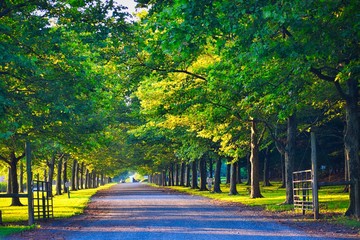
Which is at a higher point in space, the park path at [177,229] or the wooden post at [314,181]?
the wooden post at [314,181]

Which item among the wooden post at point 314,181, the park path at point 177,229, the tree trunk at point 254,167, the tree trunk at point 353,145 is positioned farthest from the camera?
the tree trunk at point 254,167

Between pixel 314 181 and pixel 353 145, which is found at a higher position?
pixel 353 145

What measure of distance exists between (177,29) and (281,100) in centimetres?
808

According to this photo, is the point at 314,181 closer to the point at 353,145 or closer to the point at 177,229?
the point at 353,145

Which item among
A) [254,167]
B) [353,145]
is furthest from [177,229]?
[254,167]

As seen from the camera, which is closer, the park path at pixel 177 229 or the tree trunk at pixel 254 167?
the park path at pixel 177 229

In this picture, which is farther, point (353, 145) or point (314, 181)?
point (314, 181)

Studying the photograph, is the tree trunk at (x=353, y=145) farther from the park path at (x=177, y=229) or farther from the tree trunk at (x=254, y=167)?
the tree trunk at (x=254, y=167)

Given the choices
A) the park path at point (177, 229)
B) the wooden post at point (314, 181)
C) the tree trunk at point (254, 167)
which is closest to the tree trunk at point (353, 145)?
the wooden post at point (314, 181)

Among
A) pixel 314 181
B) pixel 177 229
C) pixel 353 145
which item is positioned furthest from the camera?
pixel 314 181

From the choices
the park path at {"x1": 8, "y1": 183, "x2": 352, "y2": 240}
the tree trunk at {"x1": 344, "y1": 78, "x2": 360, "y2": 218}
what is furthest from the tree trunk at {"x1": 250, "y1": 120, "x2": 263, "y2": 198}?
the tree trunk at {"x1": 344, "y1": 78, "x2": 360, "y2": 218}

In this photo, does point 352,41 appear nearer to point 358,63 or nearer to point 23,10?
point 358,63

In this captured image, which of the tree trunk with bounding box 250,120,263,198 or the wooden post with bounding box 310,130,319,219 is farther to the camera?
the tree trunk with bounding box 250,120,263,198

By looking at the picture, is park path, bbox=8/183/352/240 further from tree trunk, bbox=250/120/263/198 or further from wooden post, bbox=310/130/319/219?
tree trunk, bbox=250/120/263/198
